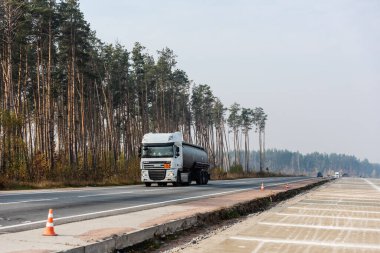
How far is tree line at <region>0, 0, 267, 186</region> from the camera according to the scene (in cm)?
3284

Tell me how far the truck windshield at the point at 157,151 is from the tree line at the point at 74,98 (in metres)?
5.76

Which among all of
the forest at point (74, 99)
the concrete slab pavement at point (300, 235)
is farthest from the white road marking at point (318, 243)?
the forest at point (74, 99)

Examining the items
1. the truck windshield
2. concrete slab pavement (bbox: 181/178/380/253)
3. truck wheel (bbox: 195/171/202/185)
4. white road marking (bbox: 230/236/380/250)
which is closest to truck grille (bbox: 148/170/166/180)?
the truck windshield

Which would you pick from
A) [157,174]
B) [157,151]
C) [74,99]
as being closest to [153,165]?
[157,174]

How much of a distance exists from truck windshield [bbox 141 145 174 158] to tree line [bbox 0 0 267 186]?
576 centimetres

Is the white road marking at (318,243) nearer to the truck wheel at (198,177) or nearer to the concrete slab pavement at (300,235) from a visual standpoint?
the concrete slab pavement at (300,235)

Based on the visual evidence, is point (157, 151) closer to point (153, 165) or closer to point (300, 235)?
point (153, 165)

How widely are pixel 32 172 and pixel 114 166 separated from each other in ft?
34.9

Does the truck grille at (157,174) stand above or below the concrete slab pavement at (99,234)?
above

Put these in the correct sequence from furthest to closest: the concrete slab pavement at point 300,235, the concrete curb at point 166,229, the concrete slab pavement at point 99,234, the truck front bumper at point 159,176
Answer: the truck front bumper at point 159,176, the concrete slab pavement at point 300,235, the concrete curb at point 166,229, the concrete slab pavement at point 99,234

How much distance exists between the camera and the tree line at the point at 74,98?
108 ft

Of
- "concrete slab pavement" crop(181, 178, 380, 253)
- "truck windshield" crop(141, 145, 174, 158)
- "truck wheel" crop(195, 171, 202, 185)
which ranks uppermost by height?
"truck windshield" crop(141, 145, 174, 158)

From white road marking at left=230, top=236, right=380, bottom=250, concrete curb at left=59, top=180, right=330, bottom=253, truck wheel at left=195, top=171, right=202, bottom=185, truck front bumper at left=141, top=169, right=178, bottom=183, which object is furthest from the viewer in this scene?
truck wheel at left=195, top=171, right=202, bottom=185

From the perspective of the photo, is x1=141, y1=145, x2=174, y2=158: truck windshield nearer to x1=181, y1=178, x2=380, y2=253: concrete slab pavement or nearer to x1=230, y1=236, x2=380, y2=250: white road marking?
x1=181, y1=178, x2=380, y2=253: concrete slab pavement
